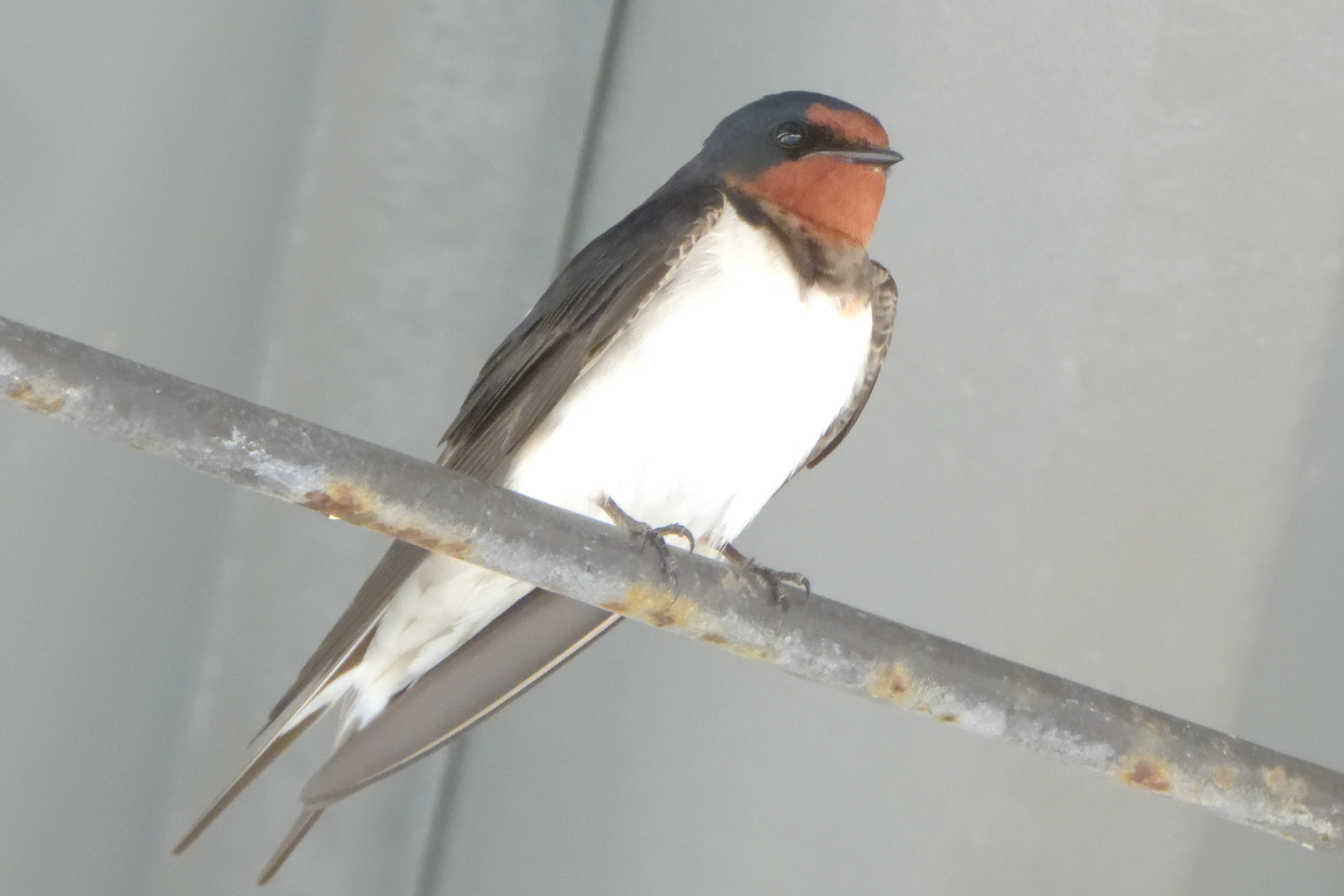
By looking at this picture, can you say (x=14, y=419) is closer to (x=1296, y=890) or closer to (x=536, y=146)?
(x=536, y=146)

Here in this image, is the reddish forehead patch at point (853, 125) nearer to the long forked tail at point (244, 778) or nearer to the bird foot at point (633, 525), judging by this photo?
the bird foot at point (633, 525)

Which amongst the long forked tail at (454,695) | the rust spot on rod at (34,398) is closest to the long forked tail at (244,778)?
the long forked tail at (454,695)

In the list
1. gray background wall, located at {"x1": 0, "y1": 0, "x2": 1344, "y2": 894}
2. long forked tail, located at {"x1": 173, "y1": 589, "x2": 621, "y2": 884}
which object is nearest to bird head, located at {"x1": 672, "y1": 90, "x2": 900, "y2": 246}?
gray background wall, located at {"x1": 0, "y1": 0, "x2": 1344, "y2": 894}

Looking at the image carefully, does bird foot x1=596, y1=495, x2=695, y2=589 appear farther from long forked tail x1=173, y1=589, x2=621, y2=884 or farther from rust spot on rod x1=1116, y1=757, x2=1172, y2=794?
rust spot on rod x1=1116, y1=757, x2=1172, y2=794

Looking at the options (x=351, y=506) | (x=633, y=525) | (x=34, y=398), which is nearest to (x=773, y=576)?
(x=633, y=525)

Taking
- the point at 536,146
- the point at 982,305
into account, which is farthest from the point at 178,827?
the point at 982,305

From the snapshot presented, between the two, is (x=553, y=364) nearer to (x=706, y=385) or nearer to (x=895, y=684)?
(x=706, y=385)
